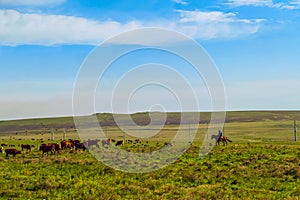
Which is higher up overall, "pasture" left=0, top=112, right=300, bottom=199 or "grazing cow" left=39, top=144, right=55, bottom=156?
"grazing cow" left=39, top=144, right=55, bottom=156

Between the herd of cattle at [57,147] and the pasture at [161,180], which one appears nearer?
the pasture at [161,180]

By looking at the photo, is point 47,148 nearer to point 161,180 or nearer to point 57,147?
point 57,147

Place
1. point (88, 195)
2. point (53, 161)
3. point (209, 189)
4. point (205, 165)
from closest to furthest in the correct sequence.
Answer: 1. point (88, 195)
2. point (209, 189)
3. point (205, 165)
4. point (53, 161)

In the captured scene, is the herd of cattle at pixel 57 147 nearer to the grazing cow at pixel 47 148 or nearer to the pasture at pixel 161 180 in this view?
the grazing cow at pixel 47 148

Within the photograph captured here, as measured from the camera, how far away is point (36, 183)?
62.6 feet

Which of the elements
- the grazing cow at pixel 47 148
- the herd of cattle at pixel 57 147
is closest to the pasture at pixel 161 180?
the grazing cow at pixel 47 148

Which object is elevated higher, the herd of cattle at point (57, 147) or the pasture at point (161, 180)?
the herd of cattle at point (57, 147)

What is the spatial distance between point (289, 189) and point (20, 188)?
12.9 m

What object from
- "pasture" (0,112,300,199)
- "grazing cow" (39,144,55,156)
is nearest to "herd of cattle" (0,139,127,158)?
"grazing cow" (39,144,55,156)

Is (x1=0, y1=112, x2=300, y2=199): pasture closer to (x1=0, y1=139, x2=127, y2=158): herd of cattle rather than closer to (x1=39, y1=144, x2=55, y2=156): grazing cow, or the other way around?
(x1=39, y1=144, x2=55, y2=156): grazing cow

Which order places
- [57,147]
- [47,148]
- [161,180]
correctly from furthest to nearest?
[57,147]
[47,148]
[161,180]

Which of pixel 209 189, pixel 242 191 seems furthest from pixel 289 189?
pixel 209 189

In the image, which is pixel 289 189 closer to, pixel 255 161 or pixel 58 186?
pixel 255 161

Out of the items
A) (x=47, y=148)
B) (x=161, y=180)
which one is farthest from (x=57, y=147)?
(x=161, y=180)
